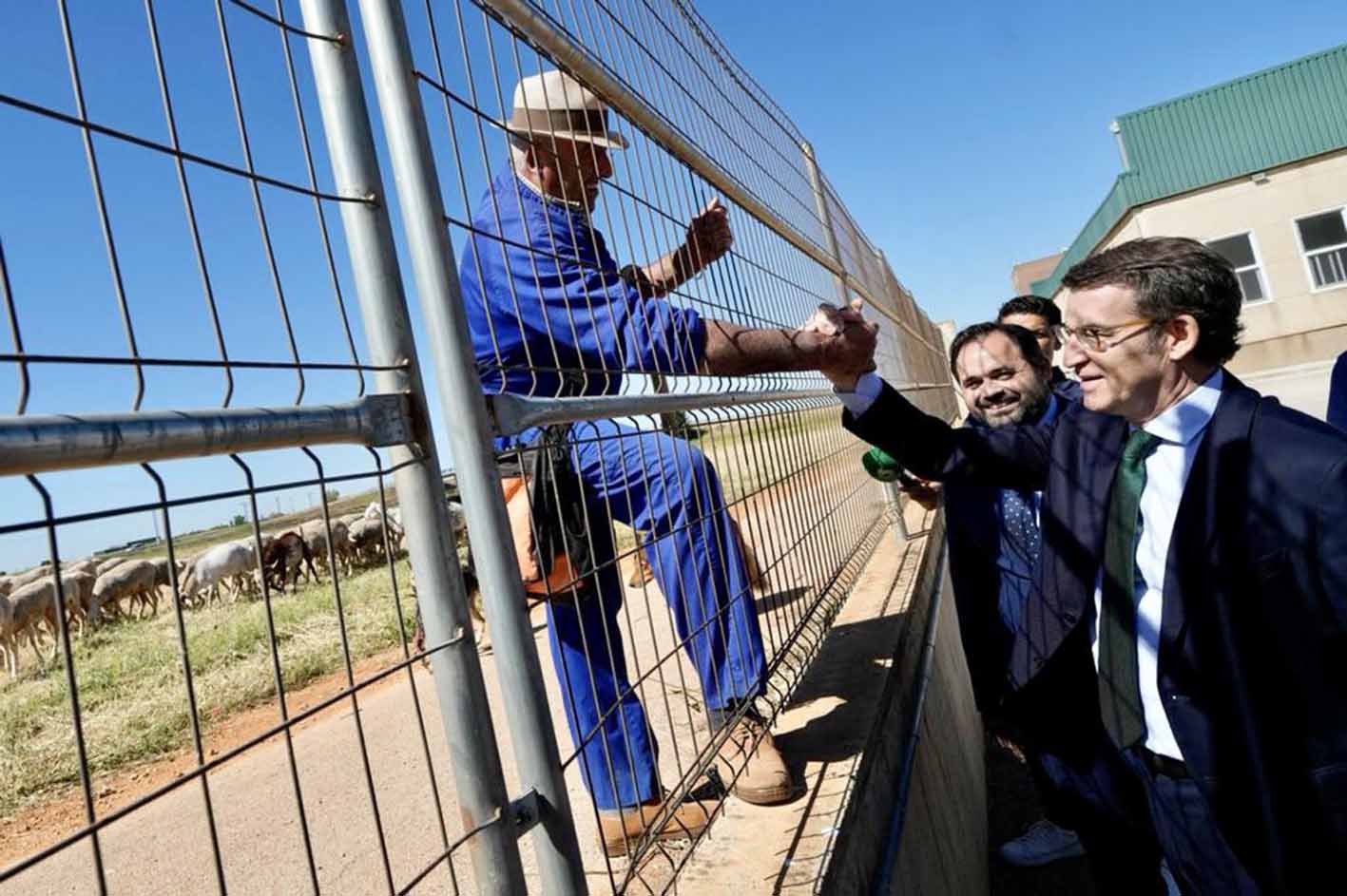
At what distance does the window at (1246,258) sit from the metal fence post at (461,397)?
25.0 m

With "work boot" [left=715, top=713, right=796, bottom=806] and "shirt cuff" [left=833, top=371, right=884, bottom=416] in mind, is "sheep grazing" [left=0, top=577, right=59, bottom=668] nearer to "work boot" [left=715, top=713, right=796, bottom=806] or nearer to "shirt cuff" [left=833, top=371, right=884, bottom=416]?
"work boot" [left=715, top=713, right=796, bottom=806]

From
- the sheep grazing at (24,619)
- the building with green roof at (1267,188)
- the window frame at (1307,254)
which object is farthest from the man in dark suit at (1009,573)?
the window frame at (1307,254)

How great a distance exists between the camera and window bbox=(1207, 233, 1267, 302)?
21250 millimetres

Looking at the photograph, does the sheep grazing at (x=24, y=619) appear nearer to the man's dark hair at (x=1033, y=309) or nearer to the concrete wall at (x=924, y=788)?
the concrete wall at (x=924, y=788)

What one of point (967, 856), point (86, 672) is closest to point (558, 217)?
point (967, 856)

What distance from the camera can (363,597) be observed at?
12812 mm

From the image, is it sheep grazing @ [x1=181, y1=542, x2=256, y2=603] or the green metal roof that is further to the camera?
the green metal roof

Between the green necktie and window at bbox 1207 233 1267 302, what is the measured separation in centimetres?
2365

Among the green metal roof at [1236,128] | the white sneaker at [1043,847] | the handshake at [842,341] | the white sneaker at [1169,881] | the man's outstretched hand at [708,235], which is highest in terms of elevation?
the green metal roof at [1236,128]

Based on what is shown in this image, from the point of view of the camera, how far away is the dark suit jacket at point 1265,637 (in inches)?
65.4

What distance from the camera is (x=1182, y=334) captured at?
1.92 metres

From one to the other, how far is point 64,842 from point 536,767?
0.64 meters

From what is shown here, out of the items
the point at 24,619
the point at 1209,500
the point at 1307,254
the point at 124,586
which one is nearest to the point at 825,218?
the point at 1209,500

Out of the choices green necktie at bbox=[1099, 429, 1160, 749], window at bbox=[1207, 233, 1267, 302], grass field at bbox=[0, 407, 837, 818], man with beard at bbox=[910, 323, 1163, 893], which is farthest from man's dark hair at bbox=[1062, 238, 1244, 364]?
window at bbox=[1207, 233, 1267, 302]
